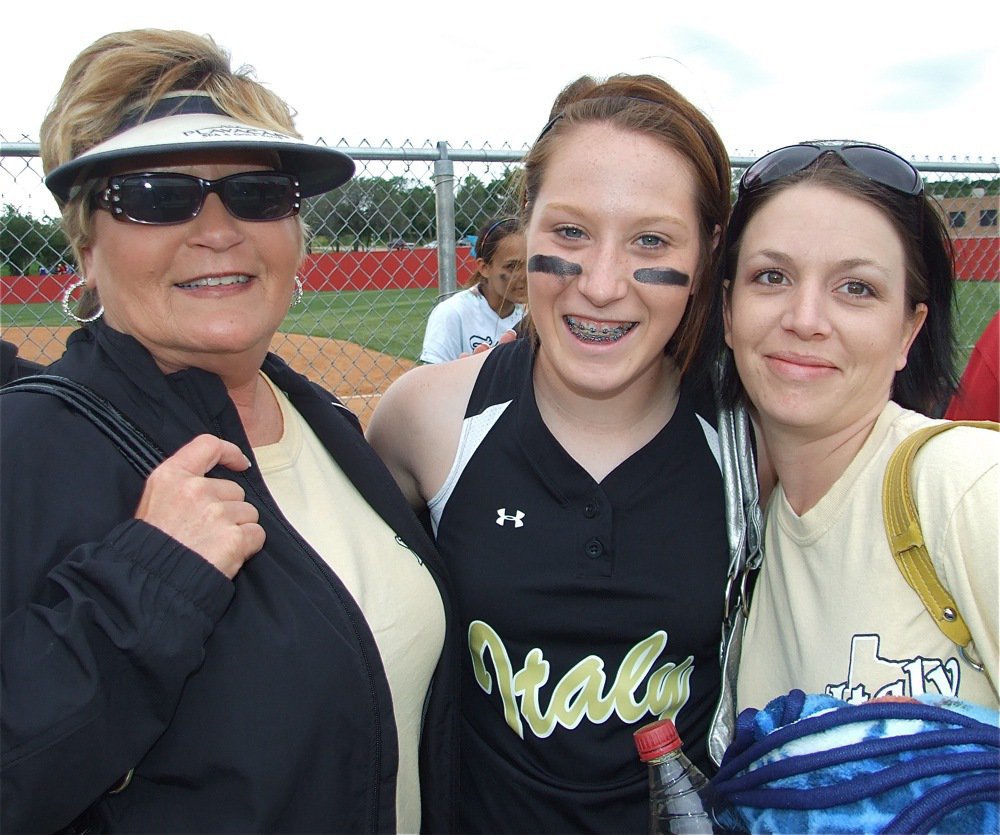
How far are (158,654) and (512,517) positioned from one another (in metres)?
0.90

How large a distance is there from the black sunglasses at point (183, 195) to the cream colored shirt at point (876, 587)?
4.34 ft

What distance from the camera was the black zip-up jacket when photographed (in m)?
1.09

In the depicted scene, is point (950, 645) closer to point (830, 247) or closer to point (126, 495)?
point (830, 247)

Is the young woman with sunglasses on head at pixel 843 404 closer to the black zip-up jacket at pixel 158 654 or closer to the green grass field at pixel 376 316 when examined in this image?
the black zip-up jacket at pixel 158 654

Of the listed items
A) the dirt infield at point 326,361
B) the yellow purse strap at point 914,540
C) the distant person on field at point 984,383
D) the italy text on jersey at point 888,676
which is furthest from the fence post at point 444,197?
the dirt infield at point 326,361

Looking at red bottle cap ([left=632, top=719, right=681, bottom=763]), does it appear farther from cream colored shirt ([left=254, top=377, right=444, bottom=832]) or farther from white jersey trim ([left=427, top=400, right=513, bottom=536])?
white jersey trim ([left=427, top=400, right=513, bottom=536])

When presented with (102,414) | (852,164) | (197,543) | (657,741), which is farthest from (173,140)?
(657,741)

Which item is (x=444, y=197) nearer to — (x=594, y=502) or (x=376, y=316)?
(x=594, y=502)

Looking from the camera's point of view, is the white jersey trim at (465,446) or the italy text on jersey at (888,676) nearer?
the italy text on jersey at (888,676)

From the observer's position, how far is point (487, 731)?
73.9 inches

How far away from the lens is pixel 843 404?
1.60 meters

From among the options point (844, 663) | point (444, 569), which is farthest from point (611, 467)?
point (844, 663)

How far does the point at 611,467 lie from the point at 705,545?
30 cm

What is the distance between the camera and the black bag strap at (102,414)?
4.32 feet
